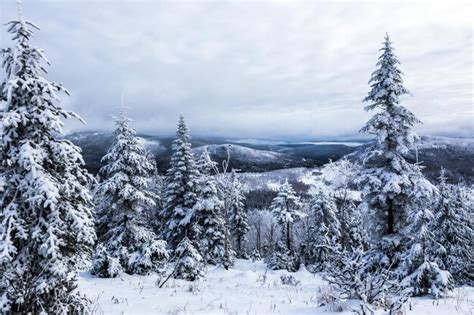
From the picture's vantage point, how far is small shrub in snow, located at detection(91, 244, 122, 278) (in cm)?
1723

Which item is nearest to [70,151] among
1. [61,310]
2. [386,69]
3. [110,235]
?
[61,310]

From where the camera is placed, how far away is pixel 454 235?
87.7ft

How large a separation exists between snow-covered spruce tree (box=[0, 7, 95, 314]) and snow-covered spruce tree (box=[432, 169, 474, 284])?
88.9 ft

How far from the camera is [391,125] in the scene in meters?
16.7

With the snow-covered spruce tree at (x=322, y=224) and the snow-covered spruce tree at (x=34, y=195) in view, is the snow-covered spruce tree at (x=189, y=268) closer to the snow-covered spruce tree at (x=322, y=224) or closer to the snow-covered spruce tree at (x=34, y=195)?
the snow-covered spruce tree at (x=34, y=195)

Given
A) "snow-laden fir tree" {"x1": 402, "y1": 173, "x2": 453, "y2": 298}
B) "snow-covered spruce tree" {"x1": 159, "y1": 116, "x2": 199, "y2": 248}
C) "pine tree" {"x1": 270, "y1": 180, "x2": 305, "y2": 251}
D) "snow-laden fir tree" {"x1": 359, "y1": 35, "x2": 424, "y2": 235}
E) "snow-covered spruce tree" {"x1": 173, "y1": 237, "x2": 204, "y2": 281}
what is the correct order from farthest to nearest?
"pine tree" {"x1": 270, "y1": 180, "x2": 305, "y2": 251}, "snow-covered spruce tree" {"x1": 159, "y1": 116, "x2": 199, "y2": 248}, "snow-covered spruce tree" {"x1": 173, "y1": 237, "x2": 204, "y2": 281}, "snow-laden fir tree" {"x1": 359, "y1": 35, "x2": 424, "y2": 235}, "snow-laden fir tree" {"x1": 402, "y1": 173, "x2": 453, "y2": 298}

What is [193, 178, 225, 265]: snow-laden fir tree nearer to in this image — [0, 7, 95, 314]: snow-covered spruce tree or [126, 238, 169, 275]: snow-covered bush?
[126, 238, 169, 275]: snow-covered bush

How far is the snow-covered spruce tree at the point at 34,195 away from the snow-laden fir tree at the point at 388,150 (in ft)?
45.5

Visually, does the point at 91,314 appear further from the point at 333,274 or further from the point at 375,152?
the point at 375,152

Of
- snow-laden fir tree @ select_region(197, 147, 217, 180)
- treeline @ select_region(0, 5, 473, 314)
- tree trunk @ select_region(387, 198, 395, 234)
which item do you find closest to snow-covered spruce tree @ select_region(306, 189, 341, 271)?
treeline @ select_region(0, 5, 473, 314)

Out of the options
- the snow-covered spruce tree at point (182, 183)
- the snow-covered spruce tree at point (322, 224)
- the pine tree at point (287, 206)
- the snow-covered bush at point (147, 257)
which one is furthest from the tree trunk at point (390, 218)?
the pine tree at point (287, 206)

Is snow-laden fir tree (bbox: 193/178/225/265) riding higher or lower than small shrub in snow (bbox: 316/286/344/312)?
lower

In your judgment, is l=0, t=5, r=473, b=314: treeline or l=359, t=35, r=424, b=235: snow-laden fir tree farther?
l=359, t=35, r=424, b=235: snow-laden fir tree

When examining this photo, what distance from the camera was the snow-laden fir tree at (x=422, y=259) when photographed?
12.3m
